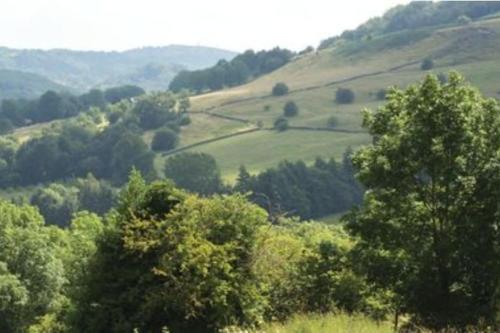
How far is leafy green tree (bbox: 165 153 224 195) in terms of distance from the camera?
528 ft

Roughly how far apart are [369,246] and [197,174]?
443ft

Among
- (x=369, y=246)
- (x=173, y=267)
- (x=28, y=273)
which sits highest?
(x=173, y=267)

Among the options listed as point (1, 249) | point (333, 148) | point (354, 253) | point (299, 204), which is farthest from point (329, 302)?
point (333, 148)

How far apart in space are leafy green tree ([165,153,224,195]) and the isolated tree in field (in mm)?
131368

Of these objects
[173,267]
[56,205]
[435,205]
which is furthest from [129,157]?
[435,205]

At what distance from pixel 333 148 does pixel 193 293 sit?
497 ft

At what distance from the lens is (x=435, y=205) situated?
2653cm

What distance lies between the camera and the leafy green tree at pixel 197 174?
16100 centimetres

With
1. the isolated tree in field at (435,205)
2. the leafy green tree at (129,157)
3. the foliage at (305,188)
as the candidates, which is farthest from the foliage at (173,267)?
the leafy green tree at (129,157)

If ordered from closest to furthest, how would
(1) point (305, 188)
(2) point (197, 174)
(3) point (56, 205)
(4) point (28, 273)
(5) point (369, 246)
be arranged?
(5) point (369, 246) → (4) point (28, 273) → (1) point (305, 188) → (2) point (197, 174) → (3) point (56, 205)

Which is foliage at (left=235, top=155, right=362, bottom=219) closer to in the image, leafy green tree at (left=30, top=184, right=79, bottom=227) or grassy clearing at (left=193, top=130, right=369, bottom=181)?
grassy clearing at (left=193, top=130, right=369, bottom=181)

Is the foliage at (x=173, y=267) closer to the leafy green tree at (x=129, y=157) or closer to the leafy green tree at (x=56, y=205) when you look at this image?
the leafy green tree at (x=56, y=205)

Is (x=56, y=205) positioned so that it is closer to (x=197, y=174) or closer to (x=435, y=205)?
(x=197, y=174)

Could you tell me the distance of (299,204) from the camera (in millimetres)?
150000
